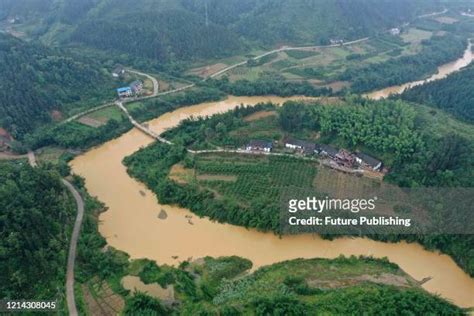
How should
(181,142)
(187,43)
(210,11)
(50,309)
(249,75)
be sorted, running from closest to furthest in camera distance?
(50,309) → (181,142) → (249,75) → (187,43) → (210,11)

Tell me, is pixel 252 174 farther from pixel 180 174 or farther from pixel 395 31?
pixel 395 31

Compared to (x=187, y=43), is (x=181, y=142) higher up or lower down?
lower down

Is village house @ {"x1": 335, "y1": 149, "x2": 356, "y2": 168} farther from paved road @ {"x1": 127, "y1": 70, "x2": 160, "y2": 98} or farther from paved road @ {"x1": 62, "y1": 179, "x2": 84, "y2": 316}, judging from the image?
paved road @ {"x1": 127, "y1": 70, "x2": 160, "y2": 98}

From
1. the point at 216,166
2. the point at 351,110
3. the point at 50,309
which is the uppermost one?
the point at 351,110

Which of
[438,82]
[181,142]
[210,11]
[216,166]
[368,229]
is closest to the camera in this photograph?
[368,229]

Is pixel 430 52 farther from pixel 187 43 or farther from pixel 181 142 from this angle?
pixel 181 142

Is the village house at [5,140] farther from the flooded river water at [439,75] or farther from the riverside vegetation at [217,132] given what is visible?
the flooded river water at [439,75]

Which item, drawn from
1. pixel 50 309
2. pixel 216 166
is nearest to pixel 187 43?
pixel 216 166

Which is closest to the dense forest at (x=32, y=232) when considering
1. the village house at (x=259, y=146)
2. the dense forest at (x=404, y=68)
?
the village house at (x=259, y=146)
